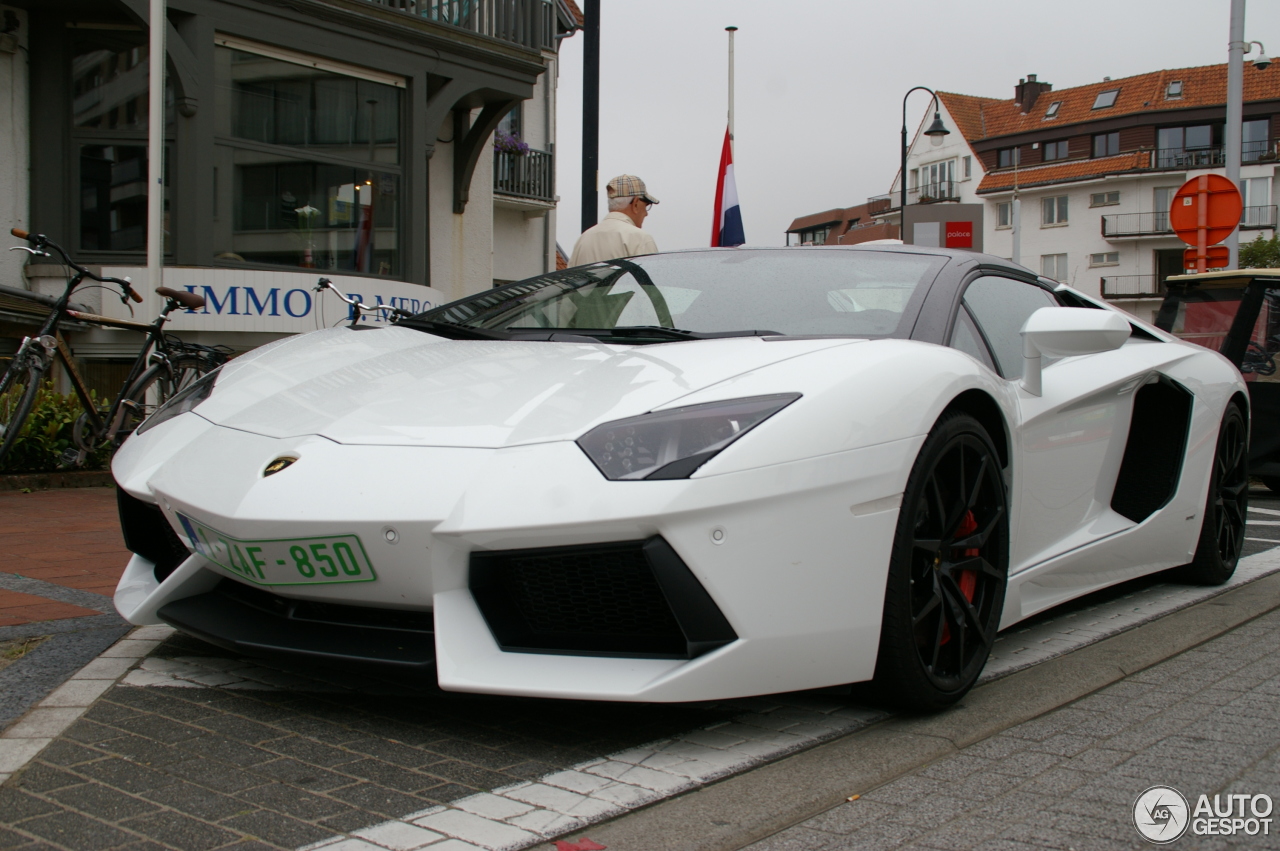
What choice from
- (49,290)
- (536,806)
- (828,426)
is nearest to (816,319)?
(828,426)

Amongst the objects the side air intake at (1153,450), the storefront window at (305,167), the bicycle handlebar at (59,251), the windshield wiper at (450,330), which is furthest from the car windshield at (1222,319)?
the storefront window at (305,167)

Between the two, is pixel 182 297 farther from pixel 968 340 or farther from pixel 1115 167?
pixel 1115 167

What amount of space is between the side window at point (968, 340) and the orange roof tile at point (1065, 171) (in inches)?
2343

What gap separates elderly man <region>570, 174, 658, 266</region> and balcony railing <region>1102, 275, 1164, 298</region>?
2373 inches

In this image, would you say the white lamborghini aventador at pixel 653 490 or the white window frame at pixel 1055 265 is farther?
the white window frame at pixel 1055 265

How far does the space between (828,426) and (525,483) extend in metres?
0.63

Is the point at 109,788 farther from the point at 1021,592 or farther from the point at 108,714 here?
the point at 1021,592

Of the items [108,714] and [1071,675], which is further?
[1071,675]

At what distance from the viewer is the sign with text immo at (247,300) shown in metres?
10.2

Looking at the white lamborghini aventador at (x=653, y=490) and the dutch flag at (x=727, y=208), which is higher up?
the dutch flag at (x=727, y=208)

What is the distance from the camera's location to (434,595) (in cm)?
238

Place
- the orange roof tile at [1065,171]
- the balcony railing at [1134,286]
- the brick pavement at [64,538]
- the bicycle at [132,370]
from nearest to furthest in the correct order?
1. the brick pavement at [64,538]
2. the bicycle at [132,370]
3. the orange roof tile at [1065,171]
4. the balcony railing at [1134,286]

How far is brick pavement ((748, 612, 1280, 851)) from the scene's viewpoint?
2084 millimetres

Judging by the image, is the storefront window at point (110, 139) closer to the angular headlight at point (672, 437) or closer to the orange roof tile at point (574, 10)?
the angular headlight at point (672, 437)
